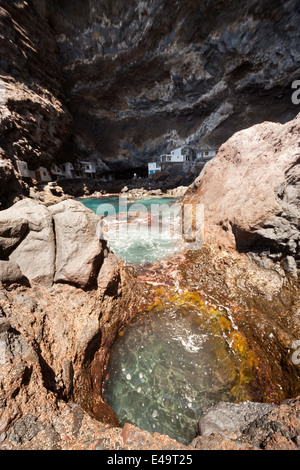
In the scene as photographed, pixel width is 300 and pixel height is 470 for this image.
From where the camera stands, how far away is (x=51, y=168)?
30281mm

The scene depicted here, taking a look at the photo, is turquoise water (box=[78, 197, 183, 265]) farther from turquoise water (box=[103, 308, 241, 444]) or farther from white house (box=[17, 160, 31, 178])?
white house (box=[17, 160, 31, 178])

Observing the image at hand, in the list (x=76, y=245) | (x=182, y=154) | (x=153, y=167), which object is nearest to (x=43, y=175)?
(x=153, y=167)

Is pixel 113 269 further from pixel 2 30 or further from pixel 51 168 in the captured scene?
pixel 2 30

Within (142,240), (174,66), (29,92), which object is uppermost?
(174,66)

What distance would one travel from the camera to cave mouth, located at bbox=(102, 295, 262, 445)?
10.6ft

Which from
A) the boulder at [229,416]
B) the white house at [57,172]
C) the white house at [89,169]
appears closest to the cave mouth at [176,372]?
the boulder at [229,416]

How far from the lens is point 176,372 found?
3787 mm

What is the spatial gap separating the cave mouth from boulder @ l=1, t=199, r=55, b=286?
8.14 ft

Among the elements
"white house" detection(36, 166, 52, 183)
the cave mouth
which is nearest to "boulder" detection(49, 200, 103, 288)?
the cave mouth

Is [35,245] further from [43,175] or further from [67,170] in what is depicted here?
[67,170]

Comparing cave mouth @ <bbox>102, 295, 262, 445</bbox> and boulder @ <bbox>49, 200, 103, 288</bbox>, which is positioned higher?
boulder @ <bbox>49, 200, 103, 288</bbox>

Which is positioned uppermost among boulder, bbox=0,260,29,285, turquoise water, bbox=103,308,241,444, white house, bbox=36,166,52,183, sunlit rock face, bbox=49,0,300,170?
sunlit rock face, bbox=49,0,300,170

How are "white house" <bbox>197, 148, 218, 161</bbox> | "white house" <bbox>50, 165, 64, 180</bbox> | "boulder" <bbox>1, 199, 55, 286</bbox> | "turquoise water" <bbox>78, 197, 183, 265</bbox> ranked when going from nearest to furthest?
"boulder" <bbox>1, 199, 55, 286</bbox>, "turquoise water" <bbox>78, 197, 183, 265</bbox>, "white house" <bbox>50, 165, 64, 180</bbox>, "white house" <bbox>197, 148, 218, 161</bbox>

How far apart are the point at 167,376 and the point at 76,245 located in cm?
366
